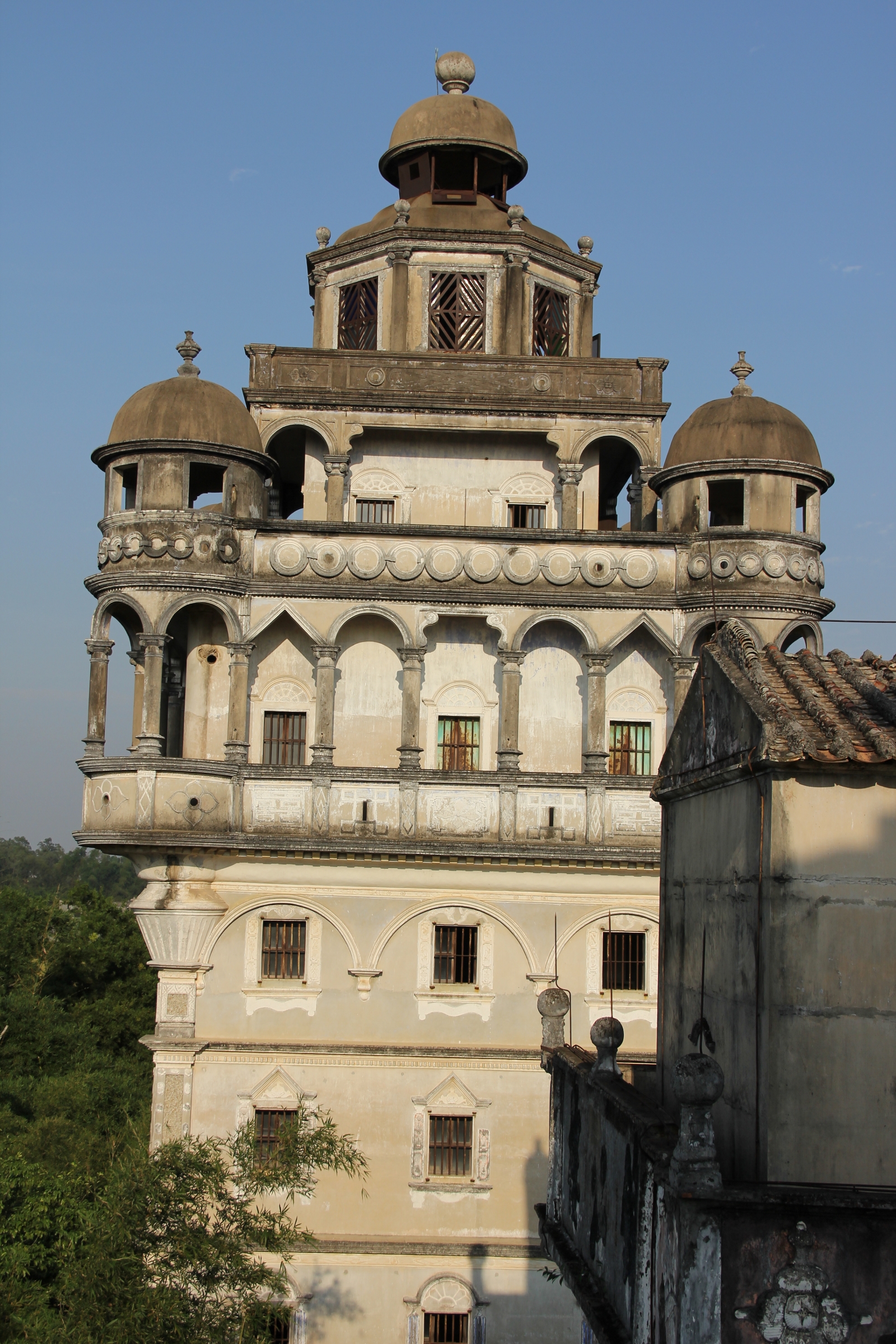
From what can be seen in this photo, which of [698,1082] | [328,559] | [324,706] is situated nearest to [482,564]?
[328,559]

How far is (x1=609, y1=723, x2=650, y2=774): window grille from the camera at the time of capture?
94.7 ft

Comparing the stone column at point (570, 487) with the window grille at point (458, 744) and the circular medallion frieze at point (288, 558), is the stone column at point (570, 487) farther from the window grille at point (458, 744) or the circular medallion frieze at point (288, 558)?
the circular medallion frieze at point (288, 558)

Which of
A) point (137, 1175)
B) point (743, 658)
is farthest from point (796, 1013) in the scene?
point (137, 1175)

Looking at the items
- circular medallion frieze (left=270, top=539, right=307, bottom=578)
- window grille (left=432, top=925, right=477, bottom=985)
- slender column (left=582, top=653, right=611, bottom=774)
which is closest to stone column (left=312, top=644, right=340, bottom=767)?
circular medallion frieze (left=270, top=539, right=307, bottom=578)

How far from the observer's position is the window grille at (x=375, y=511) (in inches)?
1205

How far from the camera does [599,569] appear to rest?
28.5 metres

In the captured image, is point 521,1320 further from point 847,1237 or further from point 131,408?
Result: point 131,408

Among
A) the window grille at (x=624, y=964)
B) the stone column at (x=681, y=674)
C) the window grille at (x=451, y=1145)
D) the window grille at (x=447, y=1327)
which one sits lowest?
the window grille at (x=447, y=1327)

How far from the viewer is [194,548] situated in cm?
2762

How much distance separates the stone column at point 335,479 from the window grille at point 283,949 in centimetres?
875

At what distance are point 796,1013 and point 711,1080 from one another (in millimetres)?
1330

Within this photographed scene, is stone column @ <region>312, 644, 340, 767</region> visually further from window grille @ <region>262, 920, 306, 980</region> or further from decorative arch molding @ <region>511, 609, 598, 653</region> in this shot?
decorative arch molding @ <region>511, 609, 598, 653</region>

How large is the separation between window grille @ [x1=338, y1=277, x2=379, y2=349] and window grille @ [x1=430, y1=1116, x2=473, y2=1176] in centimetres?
1734

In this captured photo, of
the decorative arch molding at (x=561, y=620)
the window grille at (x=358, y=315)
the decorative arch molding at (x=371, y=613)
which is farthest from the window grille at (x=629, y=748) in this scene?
the window grille at (x=358, y=315)
